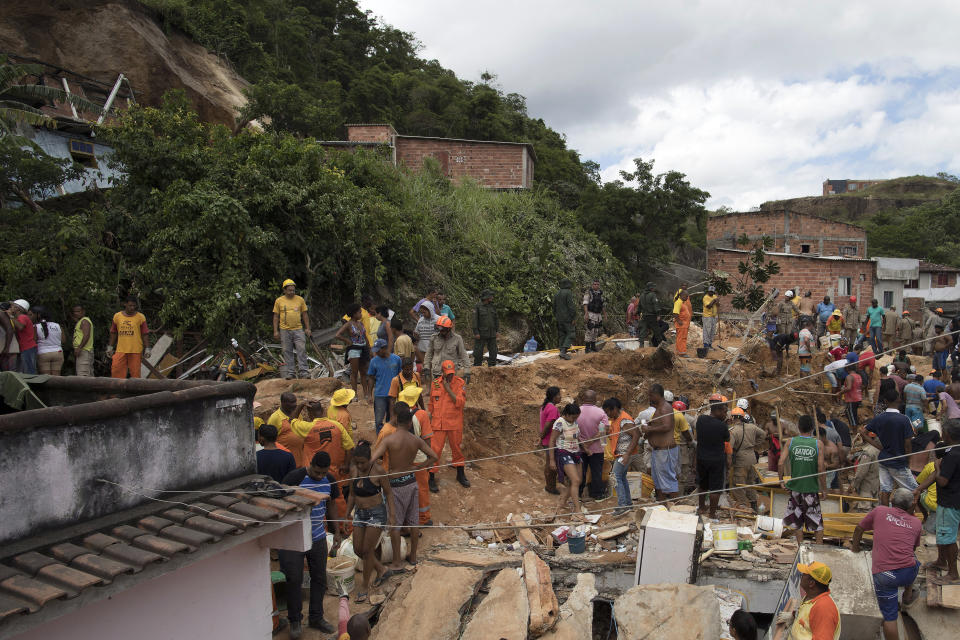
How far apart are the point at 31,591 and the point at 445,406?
515 centimetres

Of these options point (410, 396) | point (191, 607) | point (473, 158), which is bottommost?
point (191, 607)

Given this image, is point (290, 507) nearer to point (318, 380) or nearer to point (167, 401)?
point (167, 401)

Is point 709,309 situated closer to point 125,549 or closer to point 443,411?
point 443,411

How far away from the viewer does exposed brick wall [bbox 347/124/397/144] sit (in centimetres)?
2161

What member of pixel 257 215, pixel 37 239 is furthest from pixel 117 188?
pixel 257 215

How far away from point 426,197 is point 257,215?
566 centimetres

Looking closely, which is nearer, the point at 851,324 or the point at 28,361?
the point at 28,361

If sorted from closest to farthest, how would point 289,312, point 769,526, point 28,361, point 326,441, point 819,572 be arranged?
point 819,572
point 326,441
point 769,526
point 28,361
point 289,312

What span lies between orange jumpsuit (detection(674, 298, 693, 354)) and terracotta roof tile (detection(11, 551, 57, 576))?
1144 cm

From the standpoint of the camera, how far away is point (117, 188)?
12828 millimetres

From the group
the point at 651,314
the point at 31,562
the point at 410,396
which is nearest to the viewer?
the point at 31,562

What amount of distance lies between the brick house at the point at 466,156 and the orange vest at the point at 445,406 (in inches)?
588

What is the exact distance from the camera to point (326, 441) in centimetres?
666

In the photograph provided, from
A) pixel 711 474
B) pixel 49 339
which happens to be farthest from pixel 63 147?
pixel 711 474
